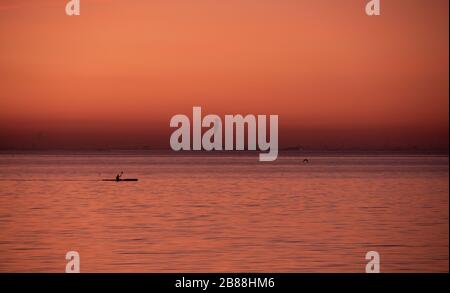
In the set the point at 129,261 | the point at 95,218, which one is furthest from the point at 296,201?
the point at 129,261

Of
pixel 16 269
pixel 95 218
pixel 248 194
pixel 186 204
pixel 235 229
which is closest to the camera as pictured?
pixel 16 269

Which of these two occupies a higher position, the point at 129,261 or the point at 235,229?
the point at 235,229
